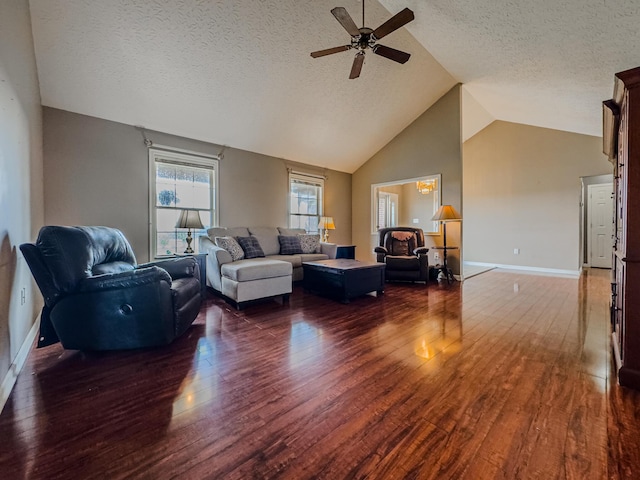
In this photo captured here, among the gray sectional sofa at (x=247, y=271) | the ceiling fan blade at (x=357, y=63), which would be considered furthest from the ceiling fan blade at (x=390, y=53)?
the gray sectional sofa at (x=247, y=271)

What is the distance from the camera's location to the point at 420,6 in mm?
3184

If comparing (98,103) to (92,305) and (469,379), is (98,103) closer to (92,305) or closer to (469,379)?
(92,305)

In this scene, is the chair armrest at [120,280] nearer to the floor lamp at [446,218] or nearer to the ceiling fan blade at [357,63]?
the ceiling fan blade at [357,63]

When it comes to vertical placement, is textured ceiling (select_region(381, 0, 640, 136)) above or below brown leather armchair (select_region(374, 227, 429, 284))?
above

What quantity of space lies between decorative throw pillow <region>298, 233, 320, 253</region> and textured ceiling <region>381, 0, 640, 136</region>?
3.42 metres

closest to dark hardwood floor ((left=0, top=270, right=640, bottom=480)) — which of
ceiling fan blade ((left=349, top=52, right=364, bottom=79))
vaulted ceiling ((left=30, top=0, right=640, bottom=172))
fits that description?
vaulted ceiling ((left=30, top=0, right=640, bottom=172))

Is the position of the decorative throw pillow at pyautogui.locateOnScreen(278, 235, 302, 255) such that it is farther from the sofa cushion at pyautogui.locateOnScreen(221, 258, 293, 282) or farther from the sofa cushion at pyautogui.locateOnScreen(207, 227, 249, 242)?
the sofa cushion at pyautogui.locateOnScreen(221, 258, 293, 282)

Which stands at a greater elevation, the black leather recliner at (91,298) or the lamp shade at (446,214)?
the lamp shade at (446,214)

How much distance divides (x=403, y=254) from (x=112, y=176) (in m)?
4.81

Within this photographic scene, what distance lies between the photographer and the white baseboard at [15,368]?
5.17 feet

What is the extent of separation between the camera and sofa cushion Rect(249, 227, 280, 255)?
187 inches

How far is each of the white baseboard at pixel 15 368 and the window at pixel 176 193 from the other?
2.01 metres

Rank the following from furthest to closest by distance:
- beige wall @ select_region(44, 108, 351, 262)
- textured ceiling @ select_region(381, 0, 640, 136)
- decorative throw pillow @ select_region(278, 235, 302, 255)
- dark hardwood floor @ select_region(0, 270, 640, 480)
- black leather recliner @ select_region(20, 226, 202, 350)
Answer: decorative throw pillow @ select_region(278, 235, 302, 255)
beige wall @ select_region(44, 108, 351, 262)
textured ceiling @ select_region(381, 0, 640, 136)
black leather recliner @ select_region(20, 226, 202, 350)
dark hardwood floor @ select_region(0, 270, 640, 480)

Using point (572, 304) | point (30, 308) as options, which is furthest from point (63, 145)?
point (572, 304)
